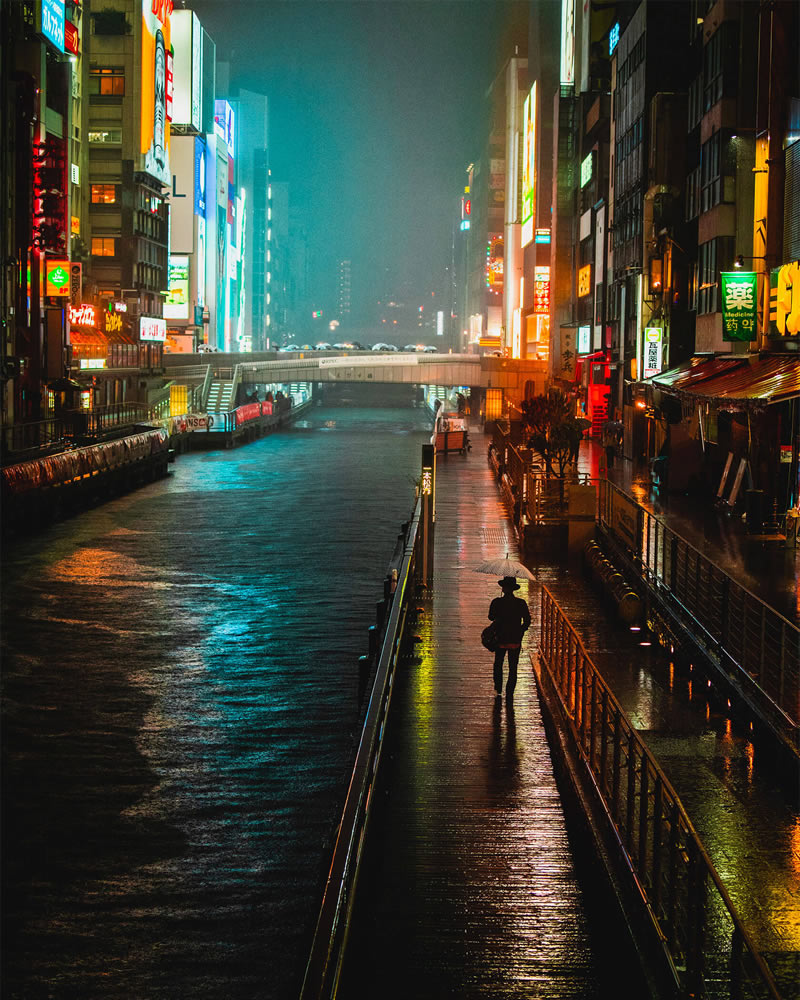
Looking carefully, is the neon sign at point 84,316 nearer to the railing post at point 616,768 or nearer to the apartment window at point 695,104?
the apartment window at point 695,104

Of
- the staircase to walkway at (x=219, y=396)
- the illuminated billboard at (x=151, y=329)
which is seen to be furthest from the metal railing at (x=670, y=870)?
the staircase to walkway at (x=219, y=396)

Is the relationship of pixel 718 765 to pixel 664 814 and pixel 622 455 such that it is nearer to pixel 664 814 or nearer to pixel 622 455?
pixel 664 814

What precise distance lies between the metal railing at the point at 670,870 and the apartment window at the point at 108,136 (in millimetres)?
85662

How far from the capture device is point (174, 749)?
18.3m

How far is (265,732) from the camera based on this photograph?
1947cm

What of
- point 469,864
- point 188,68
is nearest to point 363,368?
point 188,68

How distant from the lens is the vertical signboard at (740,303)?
29766 millimetres

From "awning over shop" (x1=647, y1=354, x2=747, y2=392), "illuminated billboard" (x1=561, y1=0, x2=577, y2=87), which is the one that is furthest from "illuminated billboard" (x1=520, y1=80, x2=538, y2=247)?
"awning over shop" (x1=647, y1=354, x2=747, y2=392)

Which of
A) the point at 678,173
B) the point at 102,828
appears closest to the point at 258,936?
the point at 102,828

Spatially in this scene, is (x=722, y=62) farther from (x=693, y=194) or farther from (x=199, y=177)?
(x=199, y=177)

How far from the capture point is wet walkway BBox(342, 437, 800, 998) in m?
9.30

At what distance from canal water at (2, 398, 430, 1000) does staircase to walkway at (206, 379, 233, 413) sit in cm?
5477

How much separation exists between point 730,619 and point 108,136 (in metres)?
84.5

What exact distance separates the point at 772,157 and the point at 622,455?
85.4ft
